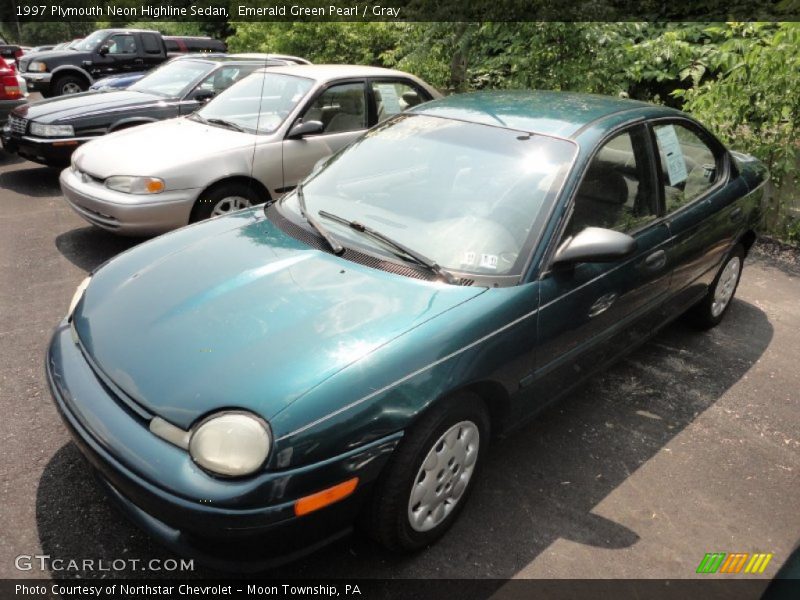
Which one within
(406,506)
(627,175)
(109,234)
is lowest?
(109,234)

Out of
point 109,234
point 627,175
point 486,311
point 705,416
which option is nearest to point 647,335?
point 705,416

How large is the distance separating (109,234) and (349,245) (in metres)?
3.72

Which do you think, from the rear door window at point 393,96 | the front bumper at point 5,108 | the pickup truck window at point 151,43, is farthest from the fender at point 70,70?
the rear door window at point 393,96

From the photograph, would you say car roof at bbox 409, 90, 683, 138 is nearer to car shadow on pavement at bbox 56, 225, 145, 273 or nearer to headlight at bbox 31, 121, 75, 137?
car shadow on pavement at bbox 56, 225, 145, 273

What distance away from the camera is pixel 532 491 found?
2.89m

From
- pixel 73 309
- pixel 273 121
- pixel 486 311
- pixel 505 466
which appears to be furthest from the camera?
pixel 273 121

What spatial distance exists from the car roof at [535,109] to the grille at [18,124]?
521cm

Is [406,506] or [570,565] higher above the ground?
[406,506]

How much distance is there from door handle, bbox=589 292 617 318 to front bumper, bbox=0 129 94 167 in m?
5.95

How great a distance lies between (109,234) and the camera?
5.70m

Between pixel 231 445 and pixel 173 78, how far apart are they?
7.00 metres

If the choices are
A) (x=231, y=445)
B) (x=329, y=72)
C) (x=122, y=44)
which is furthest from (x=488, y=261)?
(x=122, y=44)

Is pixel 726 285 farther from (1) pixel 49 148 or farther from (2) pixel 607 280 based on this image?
(1) pixel 49 148

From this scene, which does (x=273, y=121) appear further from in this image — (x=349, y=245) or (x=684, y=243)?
(x=684, y=243)
